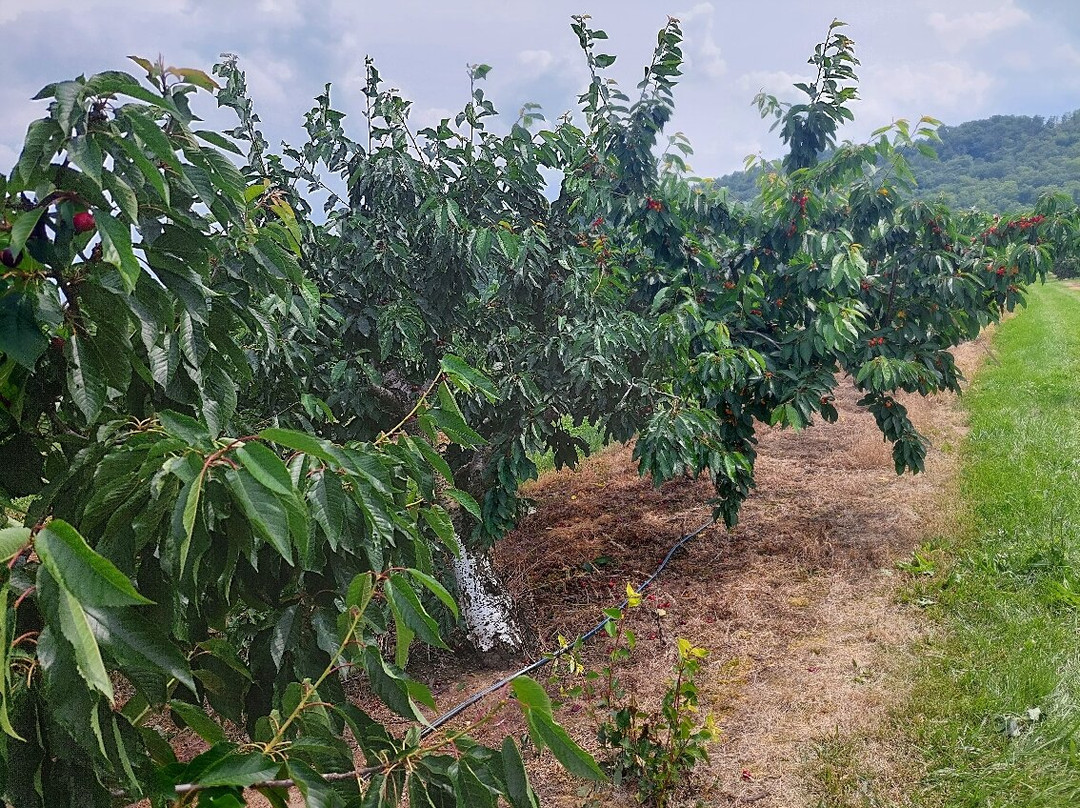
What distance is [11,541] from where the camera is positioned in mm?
735

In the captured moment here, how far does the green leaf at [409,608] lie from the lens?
1111 millimetres

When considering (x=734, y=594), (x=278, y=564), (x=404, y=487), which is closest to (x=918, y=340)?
(x=734, y=594)

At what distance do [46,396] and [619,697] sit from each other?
246cm

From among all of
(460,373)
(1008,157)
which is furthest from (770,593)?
(1008,157)

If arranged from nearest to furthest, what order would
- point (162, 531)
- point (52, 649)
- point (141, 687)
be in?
point (52, 649) < point (141, 687) < point (162, 531)

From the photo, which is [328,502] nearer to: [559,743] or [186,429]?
[186,429]

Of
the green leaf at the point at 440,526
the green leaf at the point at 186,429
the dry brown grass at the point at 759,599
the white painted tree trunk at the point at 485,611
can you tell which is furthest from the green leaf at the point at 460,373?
the white painted tree trunk at the point at 485,611

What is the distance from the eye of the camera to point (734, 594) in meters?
4.50

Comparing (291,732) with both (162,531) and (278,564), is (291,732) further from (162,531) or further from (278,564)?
(162,531)

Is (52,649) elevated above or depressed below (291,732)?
above

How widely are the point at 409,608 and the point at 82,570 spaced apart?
1.64 feet

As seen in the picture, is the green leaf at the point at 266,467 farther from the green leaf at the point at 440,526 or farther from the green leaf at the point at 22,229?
the green leaf at the point at 440,526

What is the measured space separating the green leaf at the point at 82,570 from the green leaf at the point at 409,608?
1.44ft

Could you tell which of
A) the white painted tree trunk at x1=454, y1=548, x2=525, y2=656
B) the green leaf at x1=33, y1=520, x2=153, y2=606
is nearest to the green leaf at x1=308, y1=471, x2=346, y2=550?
the green leaf at x1=33, y1=520, x2=153, y2=606
